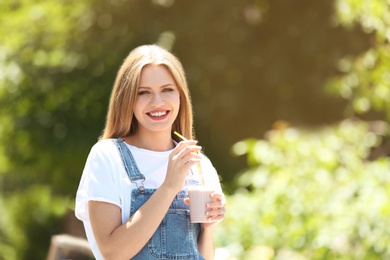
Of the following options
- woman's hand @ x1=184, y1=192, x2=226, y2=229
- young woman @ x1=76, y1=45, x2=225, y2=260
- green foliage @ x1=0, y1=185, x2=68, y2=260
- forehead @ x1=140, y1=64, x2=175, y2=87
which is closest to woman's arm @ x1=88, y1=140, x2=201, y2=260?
young woman @ x1=76, y1=45, x2=225, y2=260

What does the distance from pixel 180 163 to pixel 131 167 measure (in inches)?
5.6

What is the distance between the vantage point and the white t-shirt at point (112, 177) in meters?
2.06

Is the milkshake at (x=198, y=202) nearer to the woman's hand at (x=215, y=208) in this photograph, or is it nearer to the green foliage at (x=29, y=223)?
the woman's hand at (x=215, y=208)

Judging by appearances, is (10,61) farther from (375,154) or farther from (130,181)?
(130,181)

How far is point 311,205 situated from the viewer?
4.73 m

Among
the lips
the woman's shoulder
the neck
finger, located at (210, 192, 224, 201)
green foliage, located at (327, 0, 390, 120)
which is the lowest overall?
finger, located at (210, 192, 224, 201)

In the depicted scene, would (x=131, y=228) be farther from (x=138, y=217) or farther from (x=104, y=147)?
(x=104, y=147)

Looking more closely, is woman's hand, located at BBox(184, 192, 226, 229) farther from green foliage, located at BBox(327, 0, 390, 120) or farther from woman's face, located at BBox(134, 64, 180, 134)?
green foliage, located at BBox(327, 0, 390, 120)

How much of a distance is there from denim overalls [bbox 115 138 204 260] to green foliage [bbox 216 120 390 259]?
2.31m

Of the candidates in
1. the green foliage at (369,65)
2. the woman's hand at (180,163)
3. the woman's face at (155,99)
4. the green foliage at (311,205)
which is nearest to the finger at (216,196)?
the woman's hand at (180,163)

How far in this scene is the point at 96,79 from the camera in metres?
7.56

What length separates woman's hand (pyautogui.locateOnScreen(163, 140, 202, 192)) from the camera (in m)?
2.03

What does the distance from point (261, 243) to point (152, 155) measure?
258 cm

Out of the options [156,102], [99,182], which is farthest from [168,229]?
[156,102]
